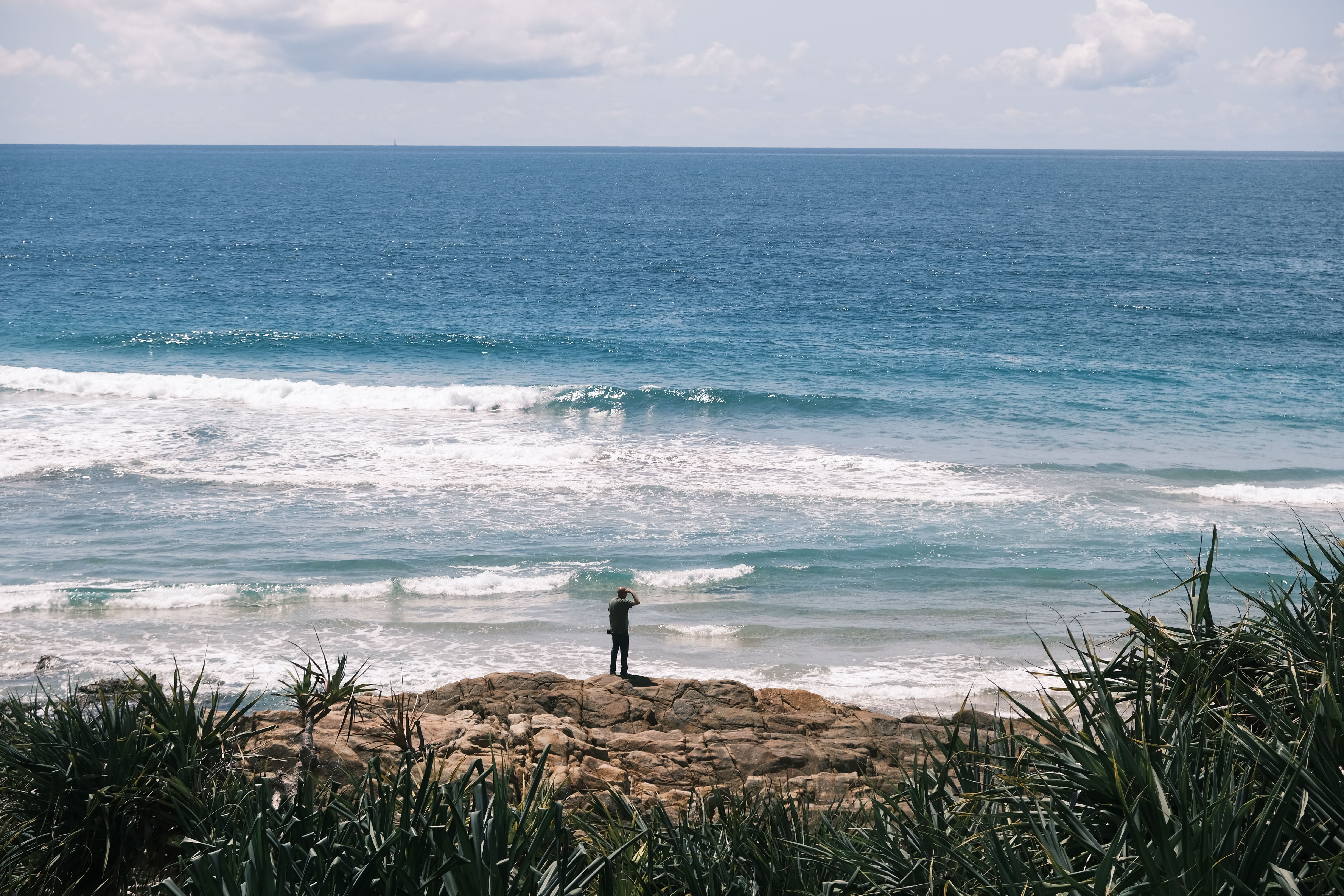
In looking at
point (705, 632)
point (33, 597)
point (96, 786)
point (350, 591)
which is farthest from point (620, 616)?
point (33, 597)

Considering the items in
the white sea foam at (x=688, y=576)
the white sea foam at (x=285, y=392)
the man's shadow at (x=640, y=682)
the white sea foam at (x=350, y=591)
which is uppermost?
the white sea foam at (x=285, y=392)

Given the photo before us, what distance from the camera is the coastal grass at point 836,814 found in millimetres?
4789

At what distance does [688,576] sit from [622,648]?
4114mm

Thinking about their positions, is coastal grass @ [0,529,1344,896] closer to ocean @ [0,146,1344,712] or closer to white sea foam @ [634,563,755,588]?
ocean @ [0,146,1344,712]

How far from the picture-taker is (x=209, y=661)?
1394 cm

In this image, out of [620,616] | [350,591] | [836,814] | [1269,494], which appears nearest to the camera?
[836,814]

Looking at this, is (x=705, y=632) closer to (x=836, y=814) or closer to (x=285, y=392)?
(x=836, y=814)

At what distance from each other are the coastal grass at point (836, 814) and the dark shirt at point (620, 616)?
531 cm

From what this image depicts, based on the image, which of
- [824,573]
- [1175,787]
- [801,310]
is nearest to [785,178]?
[801,310]

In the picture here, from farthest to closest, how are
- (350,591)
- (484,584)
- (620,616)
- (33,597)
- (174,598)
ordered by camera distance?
(484,584)
(350,591)
(174,598)
(33,597)
(620,616)

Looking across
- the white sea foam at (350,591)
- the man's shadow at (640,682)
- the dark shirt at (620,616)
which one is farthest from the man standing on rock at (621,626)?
the white sea foam at (350,591)

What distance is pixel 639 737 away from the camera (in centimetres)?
1090

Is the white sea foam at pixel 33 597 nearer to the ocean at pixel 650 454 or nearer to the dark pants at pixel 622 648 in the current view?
the ocean at pixel 650 454

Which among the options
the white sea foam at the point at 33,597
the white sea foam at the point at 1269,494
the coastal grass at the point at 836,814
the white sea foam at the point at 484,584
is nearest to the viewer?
the coastal grass at the point at 836,814
